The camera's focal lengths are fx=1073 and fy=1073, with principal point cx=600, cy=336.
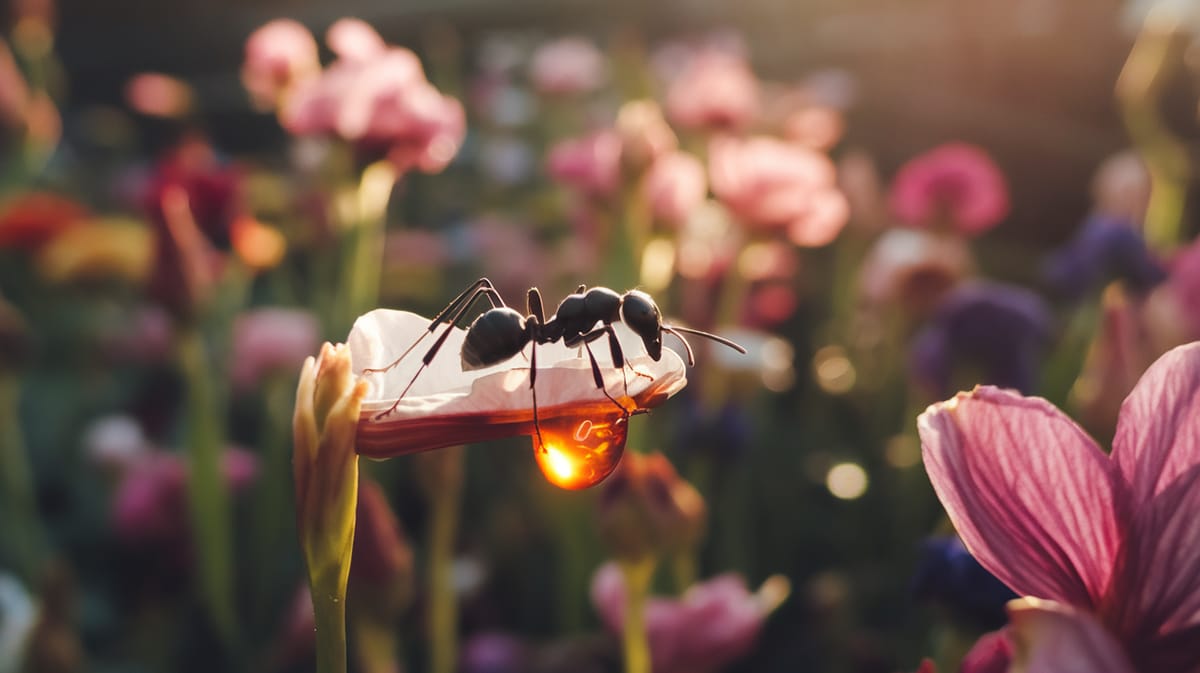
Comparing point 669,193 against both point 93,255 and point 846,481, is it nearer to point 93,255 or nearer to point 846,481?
point 846,481

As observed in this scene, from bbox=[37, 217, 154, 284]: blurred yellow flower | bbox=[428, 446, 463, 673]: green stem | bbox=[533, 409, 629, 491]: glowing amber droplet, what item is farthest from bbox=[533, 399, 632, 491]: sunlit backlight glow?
bbox=[37, 217, 154, 284]: blurred yellow flower

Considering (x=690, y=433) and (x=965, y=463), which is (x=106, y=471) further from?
(x=965, y=463)

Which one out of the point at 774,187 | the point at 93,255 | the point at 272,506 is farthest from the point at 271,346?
the point at 774,187

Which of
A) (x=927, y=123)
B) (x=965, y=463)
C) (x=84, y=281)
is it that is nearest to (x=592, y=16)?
(x=927, y=123)

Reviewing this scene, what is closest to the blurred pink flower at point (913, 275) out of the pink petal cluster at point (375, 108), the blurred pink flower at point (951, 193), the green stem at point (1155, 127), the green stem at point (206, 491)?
the blurred pink flower at point (951, 193)

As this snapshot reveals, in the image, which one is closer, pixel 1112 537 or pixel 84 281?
pixel 1112 537

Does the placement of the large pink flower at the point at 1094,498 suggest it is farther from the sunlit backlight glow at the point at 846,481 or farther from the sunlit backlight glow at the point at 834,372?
the sunlit backlight glow at the point at 834,372

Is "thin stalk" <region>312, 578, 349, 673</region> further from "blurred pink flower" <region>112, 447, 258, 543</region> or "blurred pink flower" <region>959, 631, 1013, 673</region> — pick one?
"blurred pink flower" <region>112, 447, 258, 543</region>
